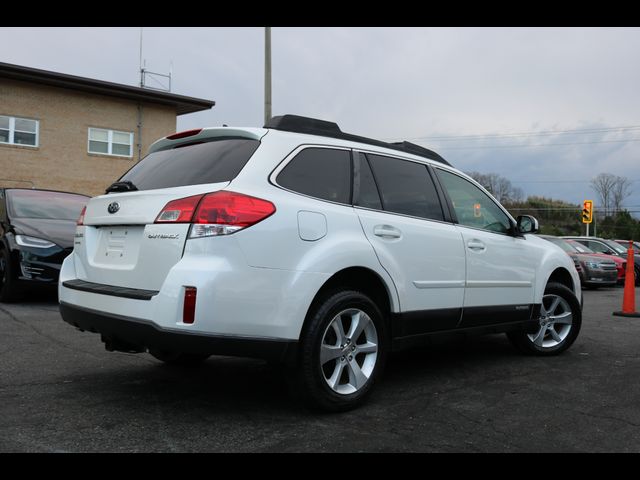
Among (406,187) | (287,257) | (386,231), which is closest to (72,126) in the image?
(406,187)

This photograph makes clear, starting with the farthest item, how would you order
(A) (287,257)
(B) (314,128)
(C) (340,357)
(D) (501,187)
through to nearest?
(D) (501,187), (B) (314,128), (C) (340,357), (A) (287,257)

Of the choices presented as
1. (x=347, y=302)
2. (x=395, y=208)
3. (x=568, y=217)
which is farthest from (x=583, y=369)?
(x=568, y=217)

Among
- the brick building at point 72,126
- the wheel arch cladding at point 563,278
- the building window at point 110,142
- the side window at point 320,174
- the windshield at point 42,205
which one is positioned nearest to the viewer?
the side window at point 320,174

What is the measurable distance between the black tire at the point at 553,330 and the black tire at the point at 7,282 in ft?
20.5

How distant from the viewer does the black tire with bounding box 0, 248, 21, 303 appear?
7773 millimetres

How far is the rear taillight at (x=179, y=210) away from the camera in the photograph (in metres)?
3.27

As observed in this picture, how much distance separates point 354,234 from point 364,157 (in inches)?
29.1

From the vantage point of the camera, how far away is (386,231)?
13.0 feet

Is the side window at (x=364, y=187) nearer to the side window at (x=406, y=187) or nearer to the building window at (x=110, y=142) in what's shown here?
the side window at (x=406, y=187)

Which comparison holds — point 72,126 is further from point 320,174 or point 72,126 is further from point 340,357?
point 340,357

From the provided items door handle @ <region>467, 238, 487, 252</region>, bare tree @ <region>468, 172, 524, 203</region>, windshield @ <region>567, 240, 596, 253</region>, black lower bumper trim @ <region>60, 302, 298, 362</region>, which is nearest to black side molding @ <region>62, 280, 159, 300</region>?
black lower bumper trim @ <region>60, 302, 298, 362</region>

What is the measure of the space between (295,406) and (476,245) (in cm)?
202

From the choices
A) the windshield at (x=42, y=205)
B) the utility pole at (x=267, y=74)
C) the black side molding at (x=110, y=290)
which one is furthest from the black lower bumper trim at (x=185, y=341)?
the utility pole at (x=267, y=74)

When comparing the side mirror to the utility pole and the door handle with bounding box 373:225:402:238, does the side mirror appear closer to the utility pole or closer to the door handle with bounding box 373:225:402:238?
the door handle with bounding box 373:225:402:238
